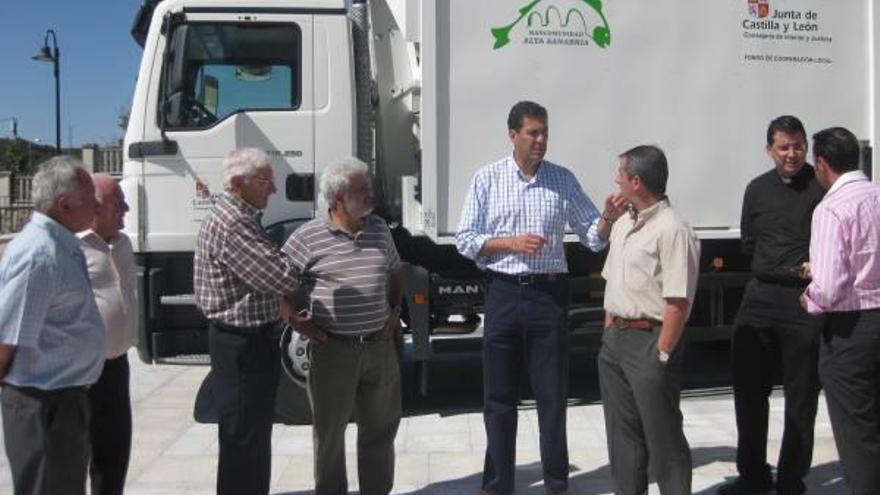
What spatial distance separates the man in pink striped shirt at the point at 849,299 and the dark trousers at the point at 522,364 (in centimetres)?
113

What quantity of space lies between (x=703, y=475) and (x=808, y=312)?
50.4 inches

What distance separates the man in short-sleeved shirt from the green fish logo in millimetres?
3076

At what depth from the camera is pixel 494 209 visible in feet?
14.1

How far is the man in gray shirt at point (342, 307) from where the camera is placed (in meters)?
3.99

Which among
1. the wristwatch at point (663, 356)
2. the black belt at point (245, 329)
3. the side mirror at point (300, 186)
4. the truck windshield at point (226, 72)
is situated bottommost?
the wristwatch at point (663, 356)

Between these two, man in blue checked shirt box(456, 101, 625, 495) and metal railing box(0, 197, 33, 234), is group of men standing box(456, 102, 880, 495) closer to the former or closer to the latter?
man in blue checked shirt box(456, 101, 625, 495)

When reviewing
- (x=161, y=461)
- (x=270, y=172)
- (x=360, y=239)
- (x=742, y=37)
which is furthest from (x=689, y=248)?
(x=161, y=461)

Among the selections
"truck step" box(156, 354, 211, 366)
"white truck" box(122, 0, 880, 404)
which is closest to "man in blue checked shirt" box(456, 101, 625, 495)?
"white truck" box(122, 0, 880, 404)

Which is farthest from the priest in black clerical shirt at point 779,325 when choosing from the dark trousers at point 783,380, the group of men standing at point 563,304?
the group of men standing at point 563,304

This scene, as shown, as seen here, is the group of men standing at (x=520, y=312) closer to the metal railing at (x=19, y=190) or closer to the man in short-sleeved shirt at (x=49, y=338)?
the man in short-sleeved shirt at (x=49, y=338)

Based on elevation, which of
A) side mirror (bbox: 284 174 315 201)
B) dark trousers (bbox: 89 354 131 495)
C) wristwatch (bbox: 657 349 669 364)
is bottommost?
dark trousers (bbox: 89 354 131 495)

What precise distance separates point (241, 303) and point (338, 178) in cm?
67

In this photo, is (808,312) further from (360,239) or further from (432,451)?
(432,451)

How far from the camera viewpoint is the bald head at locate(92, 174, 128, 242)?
3773mm
